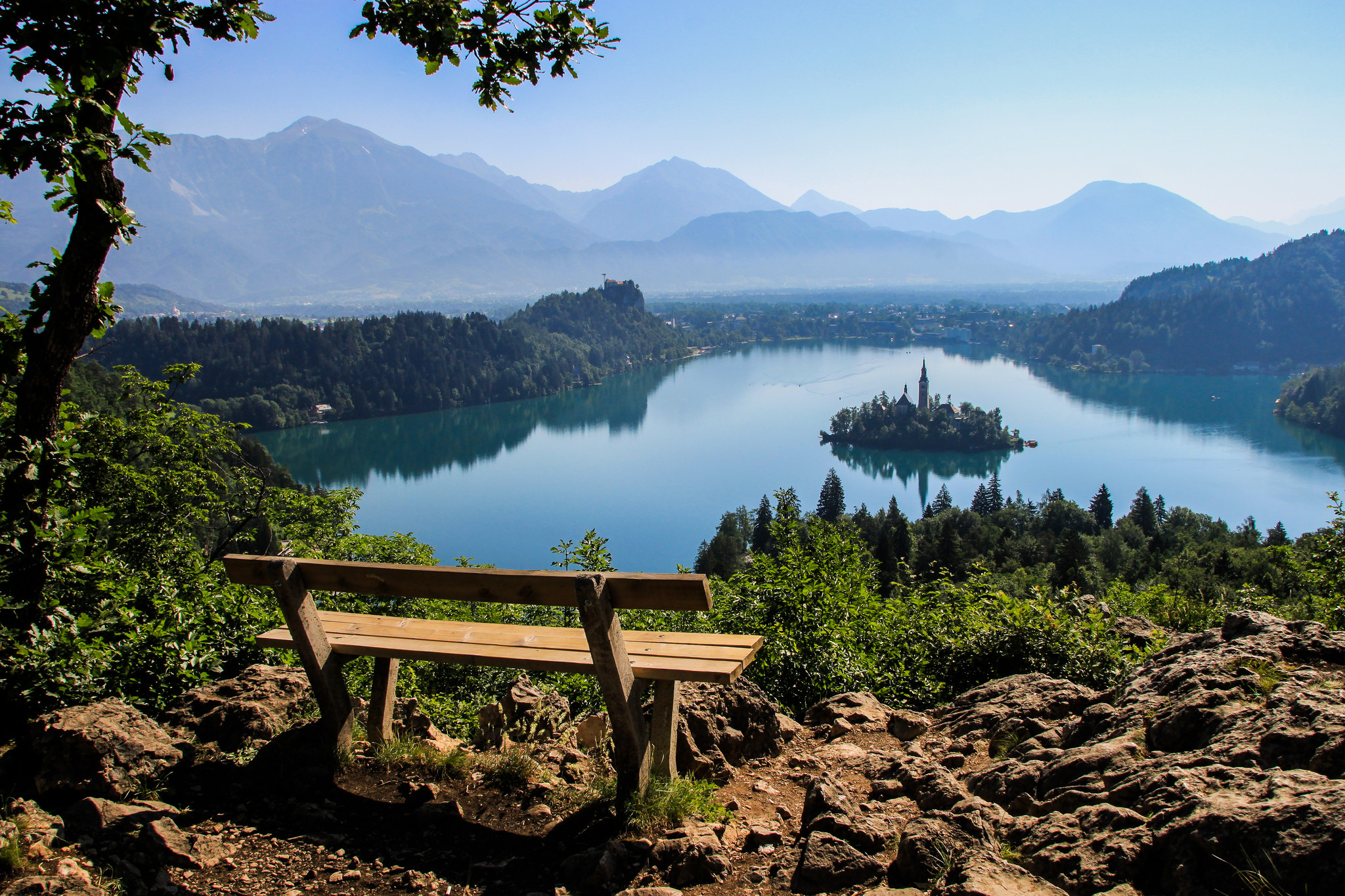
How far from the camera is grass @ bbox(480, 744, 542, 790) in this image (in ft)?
9.85

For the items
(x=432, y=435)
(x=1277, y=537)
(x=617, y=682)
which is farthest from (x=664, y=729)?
(x=432, y=435)

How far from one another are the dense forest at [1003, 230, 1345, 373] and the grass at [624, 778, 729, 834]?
146m

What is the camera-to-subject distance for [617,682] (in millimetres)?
2562

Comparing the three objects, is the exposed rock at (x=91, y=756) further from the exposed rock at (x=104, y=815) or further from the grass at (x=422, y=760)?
the grass at (x=422, y=760)

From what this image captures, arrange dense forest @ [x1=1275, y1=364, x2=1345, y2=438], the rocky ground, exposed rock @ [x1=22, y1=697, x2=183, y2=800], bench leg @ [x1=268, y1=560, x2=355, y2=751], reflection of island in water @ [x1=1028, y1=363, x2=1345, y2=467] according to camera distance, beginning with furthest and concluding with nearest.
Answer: dense forest @ [x1=1275, y1=364, x2=1345, y2=438]
reflection of island in water @ [x1=1028, y1=363, x2=1345, y2=467]
bench leg @ [x1=268, y1=560, x2=355, y2=751]
exposed rock @ [x1=22, y1=697, x2=183, y2=800]
the rocky ground

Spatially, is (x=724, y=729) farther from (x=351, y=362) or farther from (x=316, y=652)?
(x=351, y=362)

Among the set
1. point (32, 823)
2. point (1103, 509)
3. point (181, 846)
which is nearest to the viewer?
point (32, 823)

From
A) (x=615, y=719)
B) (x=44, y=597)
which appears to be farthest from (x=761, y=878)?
(x=44, y=597)

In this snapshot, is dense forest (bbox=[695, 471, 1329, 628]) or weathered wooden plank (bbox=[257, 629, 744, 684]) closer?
weathered wooden plank (bbox=[257, 629, 744, 684])

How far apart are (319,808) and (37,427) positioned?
1.65 m

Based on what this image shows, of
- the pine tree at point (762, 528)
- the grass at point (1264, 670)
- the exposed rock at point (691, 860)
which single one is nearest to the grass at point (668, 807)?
the exposed rock at point (691, 860)

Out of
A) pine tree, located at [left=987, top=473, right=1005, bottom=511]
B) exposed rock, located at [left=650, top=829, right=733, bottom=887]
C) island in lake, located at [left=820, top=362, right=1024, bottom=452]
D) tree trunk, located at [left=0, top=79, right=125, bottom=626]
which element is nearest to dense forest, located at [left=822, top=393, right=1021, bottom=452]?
island in lake, located at [left=820, top=362, right=1024, bottom=452]

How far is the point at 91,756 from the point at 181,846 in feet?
1.65

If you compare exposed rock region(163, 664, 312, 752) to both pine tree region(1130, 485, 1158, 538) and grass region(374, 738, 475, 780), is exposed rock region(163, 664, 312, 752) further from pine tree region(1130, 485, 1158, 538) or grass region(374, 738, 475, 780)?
pine tree region(1130, 485, 1158, 538)
